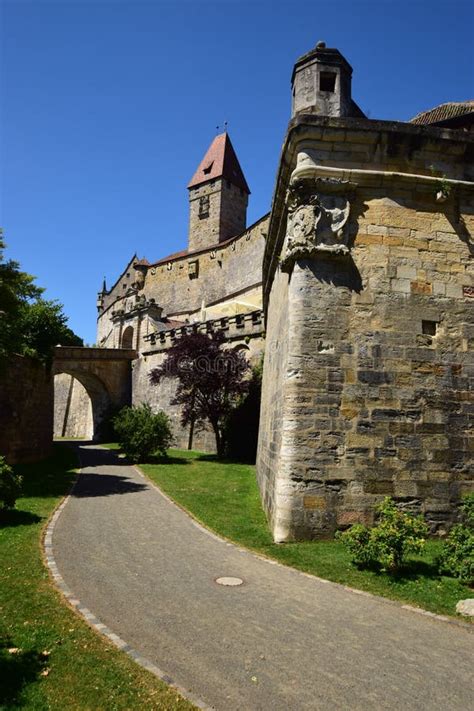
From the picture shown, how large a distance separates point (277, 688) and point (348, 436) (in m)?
4.19

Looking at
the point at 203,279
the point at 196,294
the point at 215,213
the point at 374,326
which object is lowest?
the point at 374,326

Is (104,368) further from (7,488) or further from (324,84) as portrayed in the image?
(324,84)

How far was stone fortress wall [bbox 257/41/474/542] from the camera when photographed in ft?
23.3

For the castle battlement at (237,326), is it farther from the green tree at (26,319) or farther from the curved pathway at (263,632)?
the curved pathway at (263,632)

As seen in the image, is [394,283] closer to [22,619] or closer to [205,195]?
[22,619]

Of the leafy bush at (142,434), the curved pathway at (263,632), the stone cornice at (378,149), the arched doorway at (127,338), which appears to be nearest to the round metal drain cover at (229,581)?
the curved pathway at (263,632)

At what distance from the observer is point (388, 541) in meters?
5.73

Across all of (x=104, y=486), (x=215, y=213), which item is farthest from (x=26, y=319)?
(x=215, y=213)

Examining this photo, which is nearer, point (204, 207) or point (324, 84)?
point (324, 84)

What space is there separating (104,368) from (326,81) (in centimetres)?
2766

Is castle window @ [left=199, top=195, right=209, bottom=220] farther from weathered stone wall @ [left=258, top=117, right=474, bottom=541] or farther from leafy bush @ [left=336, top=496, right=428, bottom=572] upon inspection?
leafy bush @ [left=336, top=496, right=428, bottom=572]

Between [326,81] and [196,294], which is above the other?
[196,294]

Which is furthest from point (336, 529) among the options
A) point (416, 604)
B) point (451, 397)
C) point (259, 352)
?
point (259, 352)

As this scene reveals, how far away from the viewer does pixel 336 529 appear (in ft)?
22.7
